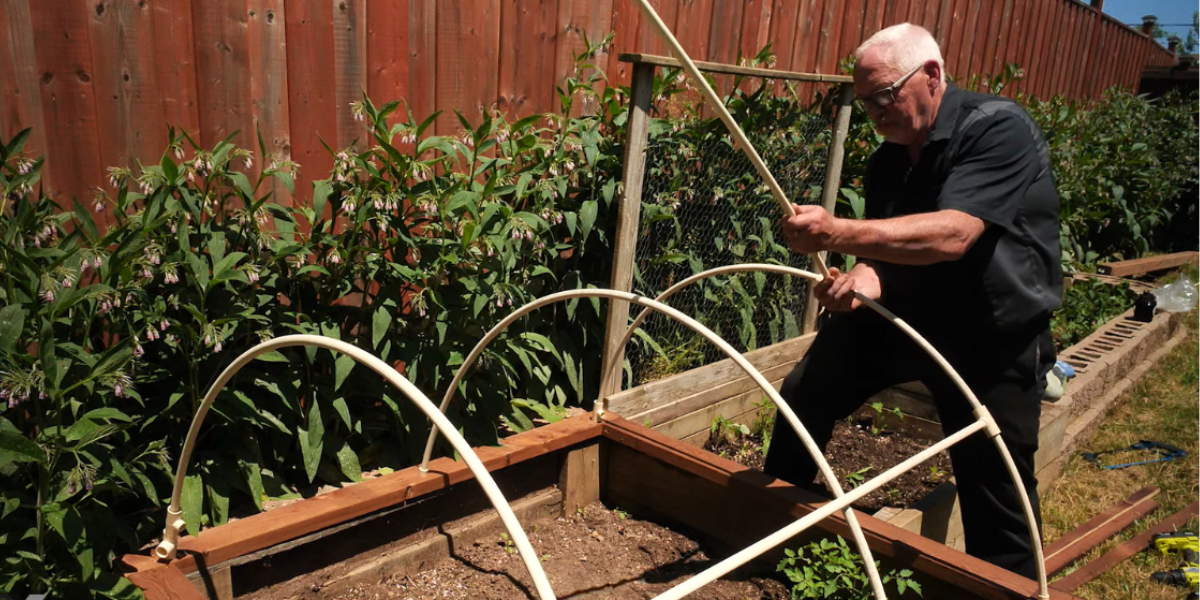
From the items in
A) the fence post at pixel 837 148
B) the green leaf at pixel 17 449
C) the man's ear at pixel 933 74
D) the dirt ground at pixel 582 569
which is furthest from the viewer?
the fence post at pixel 837 148

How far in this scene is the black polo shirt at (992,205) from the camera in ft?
7.40

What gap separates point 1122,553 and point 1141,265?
493cm

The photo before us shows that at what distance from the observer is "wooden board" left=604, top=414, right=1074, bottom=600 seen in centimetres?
226

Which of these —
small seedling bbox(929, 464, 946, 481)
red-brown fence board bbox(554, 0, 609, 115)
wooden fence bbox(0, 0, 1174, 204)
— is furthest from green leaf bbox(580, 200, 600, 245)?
small seedling bbox(929, 464, 946, 481)

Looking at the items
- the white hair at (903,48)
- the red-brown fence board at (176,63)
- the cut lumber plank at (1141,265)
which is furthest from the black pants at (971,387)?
the cut lumber plank at (1141,265)

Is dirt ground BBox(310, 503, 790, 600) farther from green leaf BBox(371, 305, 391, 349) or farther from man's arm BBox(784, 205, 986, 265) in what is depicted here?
man's arm BBox(784, 205, 986, 265)

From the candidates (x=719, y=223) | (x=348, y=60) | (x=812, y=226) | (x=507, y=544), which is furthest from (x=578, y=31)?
(x=507, y=544)

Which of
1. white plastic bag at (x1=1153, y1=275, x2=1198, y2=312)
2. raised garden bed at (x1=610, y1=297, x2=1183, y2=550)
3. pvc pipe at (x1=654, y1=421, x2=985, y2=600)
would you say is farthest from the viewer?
white plastic bag at (x1=1153, y1=275, x2=1198, y2=312)

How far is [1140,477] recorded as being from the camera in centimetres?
394

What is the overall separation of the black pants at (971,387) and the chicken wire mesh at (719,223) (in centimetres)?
83

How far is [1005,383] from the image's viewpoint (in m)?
2.45

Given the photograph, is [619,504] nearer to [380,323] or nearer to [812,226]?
[380,323]

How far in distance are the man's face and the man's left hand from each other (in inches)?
16.7

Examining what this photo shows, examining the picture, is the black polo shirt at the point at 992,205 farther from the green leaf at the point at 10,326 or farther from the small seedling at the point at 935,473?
the green leaf at the point at 10,326
